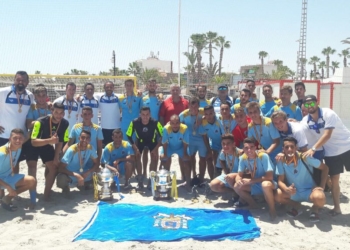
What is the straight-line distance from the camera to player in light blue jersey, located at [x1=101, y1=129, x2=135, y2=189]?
7034mm

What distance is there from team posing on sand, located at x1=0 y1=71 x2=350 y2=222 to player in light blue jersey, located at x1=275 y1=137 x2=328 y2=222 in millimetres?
15

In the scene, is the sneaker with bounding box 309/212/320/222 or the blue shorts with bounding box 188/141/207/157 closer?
the sneaker with bounding box 309/212/320/222

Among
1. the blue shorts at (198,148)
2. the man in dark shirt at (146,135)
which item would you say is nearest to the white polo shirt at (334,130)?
the blue shorts at (198,148)

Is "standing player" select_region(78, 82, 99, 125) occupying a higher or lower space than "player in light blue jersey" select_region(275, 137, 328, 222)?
higher

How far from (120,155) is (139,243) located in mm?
2810

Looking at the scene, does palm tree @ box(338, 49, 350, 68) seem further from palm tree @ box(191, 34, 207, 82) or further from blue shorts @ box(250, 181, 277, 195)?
blue shorts @ box(250, 181, 277, 195)

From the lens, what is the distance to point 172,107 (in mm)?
8047

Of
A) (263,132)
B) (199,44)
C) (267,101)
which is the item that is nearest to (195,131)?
(263,132)

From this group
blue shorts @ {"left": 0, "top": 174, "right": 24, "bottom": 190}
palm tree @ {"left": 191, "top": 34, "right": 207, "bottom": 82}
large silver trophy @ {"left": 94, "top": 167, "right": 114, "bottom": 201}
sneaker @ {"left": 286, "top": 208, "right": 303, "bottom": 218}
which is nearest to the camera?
sneaker @ {"left": 286, "top": 208, "right": 303, "bottom": 218}

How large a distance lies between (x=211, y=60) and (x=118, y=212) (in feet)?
164

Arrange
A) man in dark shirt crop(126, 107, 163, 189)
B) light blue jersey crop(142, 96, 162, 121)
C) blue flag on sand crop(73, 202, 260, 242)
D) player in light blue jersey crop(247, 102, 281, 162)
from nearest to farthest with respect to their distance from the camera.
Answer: blue flag on sand crop(73, 202, 260, 242) < player in light blue jersey crop(247, 102, 281, 162) < man in dark shirt crop(126, 107, 163, 189) < light blue jersey crop(142, 96, 162, 121)

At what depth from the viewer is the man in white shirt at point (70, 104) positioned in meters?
7.54

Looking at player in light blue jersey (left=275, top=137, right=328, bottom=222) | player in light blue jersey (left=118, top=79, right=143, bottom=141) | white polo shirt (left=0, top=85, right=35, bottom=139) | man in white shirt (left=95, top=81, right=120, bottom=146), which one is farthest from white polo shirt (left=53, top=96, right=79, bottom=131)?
player in light blue jersey (left=275, top=137, right=328, bottom=222)

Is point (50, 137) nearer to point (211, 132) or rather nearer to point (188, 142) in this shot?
point (188, 142)
